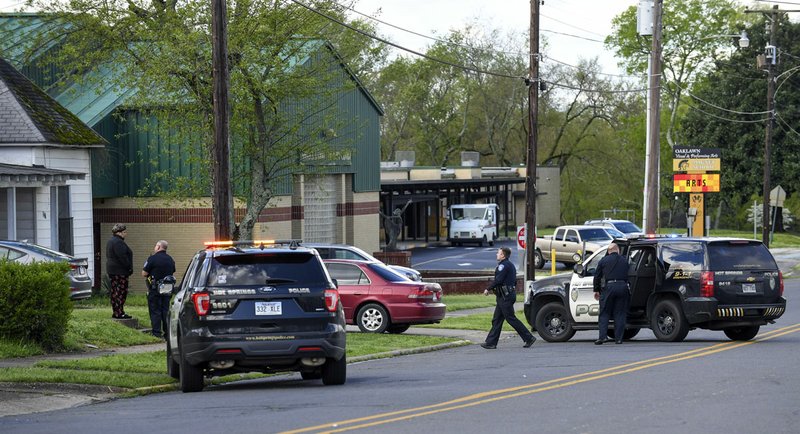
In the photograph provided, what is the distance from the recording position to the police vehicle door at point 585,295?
73.0 ft

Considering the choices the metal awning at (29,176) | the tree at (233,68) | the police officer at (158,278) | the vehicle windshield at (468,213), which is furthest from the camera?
the vehicle windshield at (468,213)

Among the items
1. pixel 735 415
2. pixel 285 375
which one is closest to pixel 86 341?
pixel 285 375

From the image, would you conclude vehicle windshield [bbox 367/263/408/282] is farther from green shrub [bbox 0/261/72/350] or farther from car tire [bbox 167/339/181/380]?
car tire [bbox 167/339/181/380]

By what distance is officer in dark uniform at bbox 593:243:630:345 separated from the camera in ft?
68.3

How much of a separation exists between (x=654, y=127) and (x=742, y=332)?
14.4 metres

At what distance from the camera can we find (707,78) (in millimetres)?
80688

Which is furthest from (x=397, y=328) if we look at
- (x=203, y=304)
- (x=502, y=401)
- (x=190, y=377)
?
(x=502, y=401)

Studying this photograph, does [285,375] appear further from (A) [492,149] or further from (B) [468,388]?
(A) [492,149]

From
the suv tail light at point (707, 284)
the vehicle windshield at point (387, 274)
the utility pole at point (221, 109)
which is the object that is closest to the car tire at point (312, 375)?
the utility pole at point (221, 109)

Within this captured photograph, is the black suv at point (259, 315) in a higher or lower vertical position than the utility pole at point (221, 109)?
lower

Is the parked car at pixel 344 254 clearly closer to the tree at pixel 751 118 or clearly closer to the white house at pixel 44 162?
the white house at pixel 44 162

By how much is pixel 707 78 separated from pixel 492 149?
17.6 m

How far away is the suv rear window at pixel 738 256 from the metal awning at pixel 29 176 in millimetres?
14148

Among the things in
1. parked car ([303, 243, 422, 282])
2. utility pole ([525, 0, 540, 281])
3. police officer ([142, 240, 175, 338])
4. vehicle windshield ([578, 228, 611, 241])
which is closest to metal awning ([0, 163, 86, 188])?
parked car ([303, 243, 422, 282])
